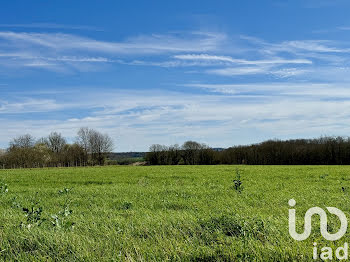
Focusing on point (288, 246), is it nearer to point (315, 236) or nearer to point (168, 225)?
point (315, 236)

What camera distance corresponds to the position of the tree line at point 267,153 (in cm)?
7475

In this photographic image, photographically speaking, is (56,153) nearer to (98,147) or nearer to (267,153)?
(98,147)

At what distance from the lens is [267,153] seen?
278 ft

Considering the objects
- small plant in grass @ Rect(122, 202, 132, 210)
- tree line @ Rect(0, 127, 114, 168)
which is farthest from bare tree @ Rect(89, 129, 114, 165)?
small plant in grass @ Rect(122, 202, 132, 210)

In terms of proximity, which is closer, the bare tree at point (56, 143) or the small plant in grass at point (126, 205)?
the small plant in grass at point (126, 205)

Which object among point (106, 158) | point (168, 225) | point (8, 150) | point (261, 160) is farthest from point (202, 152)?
point (168, 225)

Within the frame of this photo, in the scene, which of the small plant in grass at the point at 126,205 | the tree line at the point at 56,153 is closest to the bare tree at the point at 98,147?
the tree line at the point at 56,153

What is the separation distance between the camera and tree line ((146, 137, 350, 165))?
7475 cm

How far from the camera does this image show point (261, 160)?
85.2m

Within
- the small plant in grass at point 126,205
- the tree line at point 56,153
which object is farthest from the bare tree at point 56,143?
the small plant in grass at point 126,205

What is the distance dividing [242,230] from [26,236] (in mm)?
3872

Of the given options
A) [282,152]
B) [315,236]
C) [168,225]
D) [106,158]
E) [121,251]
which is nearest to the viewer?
[121,251]

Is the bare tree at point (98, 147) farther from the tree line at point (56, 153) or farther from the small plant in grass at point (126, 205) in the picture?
the small plant in grass at point (126, 205)

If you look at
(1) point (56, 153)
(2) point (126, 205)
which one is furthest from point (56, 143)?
(2) point (126, 205)
